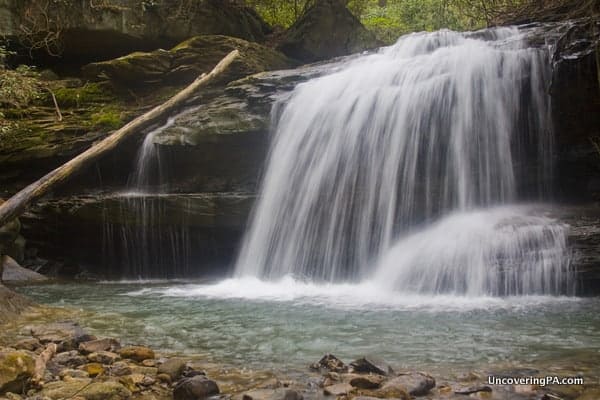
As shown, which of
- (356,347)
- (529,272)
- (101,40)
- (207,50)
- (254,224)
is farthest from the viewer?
(101,40)

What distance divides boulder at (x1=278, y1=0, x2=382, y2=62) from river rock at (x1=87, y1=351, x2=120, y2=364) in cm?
1200

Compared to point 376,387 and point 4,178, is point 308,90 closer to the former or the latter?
point 4,178

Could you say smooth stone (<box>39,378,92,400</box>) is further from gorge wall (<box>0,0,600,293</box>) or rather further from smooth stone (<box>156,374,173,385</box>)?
gorge wall (<box>0,0,600,293</box>)

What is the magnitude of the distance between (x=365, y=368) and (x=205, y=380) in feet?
3.31

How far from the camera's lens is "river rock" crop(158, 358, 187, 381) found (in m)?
3.21

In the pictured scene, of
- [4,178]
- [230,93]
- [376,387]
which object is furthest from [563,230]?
[4,178]

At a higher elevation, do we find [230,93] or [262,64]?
[262,64]

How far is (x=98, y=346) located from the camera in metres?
3.76

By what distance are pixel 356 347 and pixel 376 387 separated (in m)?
1.12

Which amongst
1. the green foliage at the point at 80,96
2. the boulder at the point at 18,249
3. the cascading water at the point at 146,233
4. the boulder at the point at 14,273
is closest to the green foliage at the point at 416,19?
the green foliage at the point at 80,96

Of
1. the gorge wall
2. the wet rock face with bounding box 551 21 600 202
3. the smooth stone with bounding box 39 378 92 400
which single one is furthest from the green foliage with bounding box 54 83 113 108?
the smooth stone with bounding box 39 378 92 400

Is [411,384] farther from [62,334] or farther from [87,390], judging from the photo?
[62,334]

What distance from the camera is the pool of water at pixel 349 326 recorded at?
376 centimetres

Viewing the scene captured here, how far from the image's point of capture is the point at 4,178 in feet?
35.3
